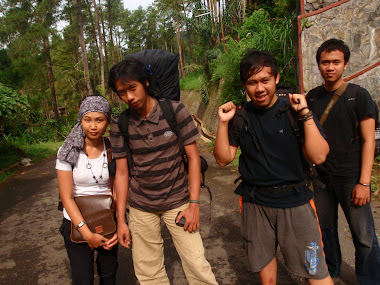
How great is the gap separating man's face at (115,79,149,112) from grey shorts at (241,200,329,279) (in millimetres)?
932

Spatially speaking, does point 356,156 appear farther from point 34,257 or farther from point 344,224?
point 34,257

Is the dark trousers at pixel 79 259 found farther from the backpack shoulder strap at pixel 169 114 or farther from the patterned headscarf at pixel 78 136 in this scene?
the backpack shoulder strap at pixel 169 114

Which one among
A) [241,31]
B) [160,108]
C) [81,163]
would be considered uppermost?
[241,31]

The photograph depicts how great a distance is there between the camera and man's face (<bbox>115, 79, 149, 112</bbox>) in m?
1.81

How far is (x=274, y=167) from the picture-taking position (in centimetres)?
175

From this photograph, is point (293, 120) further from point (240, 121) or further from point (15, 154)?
point (15, 154)

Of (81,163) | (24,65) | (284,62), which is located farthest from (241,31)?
(24,65)

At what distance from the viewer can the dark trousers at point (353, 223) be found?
2105 millimetres

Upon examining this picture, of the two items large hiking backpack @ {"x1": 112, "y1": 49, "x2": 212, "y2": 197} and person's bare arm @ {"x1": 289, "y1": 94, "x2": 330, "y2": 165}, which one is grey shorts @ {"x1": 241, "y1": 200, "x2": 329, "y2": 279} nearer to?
person's bare arm @ {"x1": 289, "y1": 94, "x2": 330, "y2": 165}

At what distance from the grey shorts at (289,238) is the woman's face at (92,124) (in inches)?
42.6

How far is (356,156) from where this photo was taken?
2.13 meters

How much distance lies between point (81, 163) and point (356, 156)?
73.7 inches

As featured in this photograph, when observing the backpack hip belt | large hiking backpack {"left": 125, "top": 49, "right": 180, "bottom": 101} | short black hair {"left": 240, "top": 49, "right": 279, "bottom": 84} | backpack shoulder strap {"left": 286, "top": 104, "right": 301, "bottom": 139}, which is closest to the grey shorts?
the backpack hip belt

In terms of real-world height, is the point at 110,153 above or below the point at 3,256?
above
